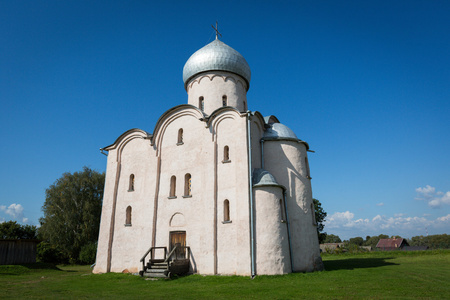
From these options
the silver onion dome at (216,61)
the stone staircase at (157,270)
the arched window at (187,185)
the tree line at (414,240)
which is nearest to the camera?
the stone staircase at (157,270)

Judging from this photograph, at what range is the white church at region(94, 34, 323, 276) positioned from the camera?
45.6 ft

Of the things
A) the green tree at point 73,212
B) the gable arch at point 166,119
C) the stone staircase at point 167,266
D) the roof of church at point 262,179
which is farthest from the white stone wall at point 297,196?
the green tree at point 73,212

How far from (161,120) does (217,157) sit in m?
4.68

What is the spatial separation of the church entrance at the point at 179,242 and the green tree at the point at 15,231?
24.2m

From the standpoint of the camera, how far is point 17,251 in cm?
2034

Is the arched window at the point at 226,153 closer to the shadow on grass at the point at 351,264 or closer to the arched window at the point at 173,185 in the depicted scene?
the arched window at the point at 173,185

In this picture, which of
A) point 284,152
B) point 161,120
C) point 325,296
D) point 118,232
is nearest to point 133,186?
point 118,232

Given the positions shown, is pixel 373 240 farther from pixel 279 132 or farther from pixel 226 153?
pixel 226 153

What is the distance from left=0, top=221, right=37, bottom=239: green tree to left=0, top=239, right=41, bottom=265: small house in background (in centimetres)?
1282

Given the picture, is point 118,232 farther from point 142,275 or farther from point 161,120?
point 161,120

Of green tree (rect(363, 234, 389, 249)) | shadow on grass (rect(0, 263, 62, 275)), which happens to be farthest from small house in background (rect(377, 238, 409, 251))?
shadow on grass (rect(0, 263, 62, 275))

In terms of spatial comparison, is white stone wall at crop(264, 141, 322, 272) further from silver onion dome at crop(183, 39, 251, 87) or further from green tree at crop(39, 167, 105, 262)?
green tree at crop(39, 167, 105, 262)

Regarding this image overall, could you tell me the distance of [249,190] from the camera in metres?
14.1

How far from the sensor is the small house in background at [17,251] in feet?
64.2
